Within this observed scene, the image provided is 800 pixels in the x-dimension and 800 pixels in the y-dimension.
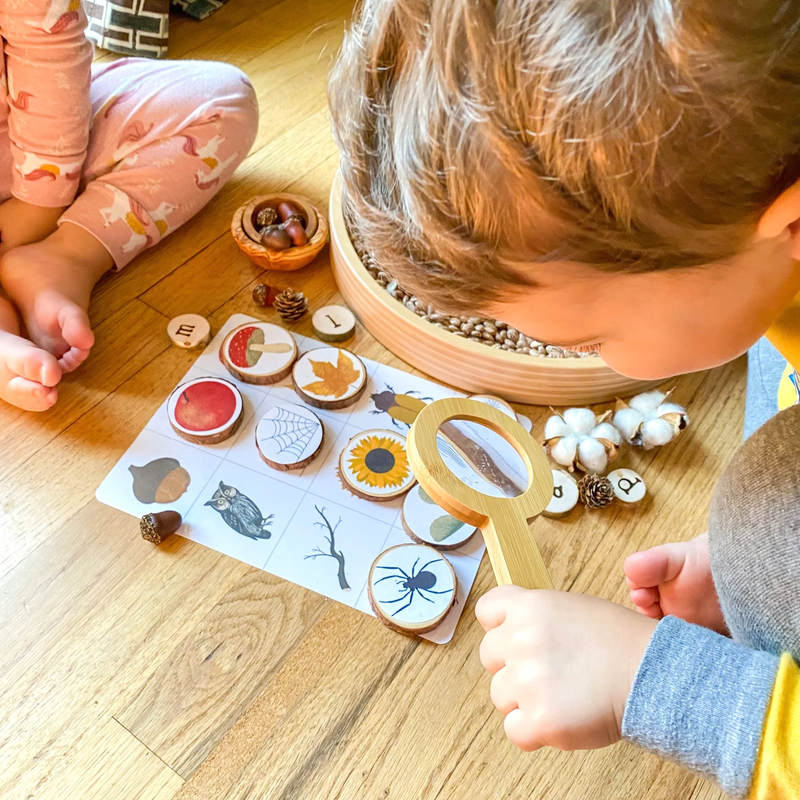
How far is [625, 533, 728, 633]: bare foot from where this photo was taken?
0.56 metres

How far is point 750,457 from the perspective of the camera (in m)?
0.48

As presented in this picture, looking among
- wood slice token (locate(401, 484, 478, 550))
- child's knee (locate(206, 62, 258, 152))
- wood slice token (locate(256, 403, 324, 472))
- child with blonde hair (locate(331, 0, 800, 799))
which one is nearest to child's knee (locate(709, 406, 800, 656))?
child with blonde hair (locate(331, 0, 800, 799))

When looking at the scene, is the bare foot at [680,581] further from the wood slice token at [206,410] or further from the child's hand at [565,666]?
the wood slice token at [206,410]

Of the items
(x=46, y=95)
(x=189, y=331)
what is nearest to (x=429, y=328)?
(x=189, y=331)

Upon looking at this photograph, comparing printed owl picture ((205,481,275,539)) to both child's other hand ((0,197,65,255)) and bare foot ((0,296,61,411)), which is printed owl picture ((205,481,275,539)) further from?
child's other hand ((0,197,65,255))

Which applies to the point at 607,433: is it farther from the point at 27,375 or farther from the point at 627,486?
the point at 27,375

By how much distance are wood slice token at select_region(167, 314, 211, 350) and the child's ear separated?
23.2 inches

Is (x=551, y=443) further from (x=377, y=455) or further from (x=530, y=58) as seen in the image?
(x=530, y=58)

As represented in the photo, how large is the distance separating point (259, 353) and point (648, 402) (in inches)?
16.4

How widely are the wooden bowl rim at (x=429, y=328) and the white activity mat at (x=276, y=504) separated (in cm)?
10

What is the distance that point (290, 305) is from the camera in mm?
789

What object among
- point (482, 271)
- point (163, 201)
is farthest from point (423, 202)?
point (163, 201)

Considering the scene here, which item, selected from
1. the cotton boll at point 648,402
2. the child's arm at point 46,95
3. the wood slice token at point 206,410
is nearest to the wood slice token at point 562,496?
the cotton boll at point 648,402

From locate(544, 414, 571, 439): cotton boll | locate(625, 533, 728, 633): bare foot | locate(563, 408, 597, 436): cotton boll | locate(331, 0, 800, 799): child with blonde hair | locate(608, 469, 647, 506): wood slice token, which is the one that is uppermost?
locate(331, 0, 800, 799): child with blonde hair
